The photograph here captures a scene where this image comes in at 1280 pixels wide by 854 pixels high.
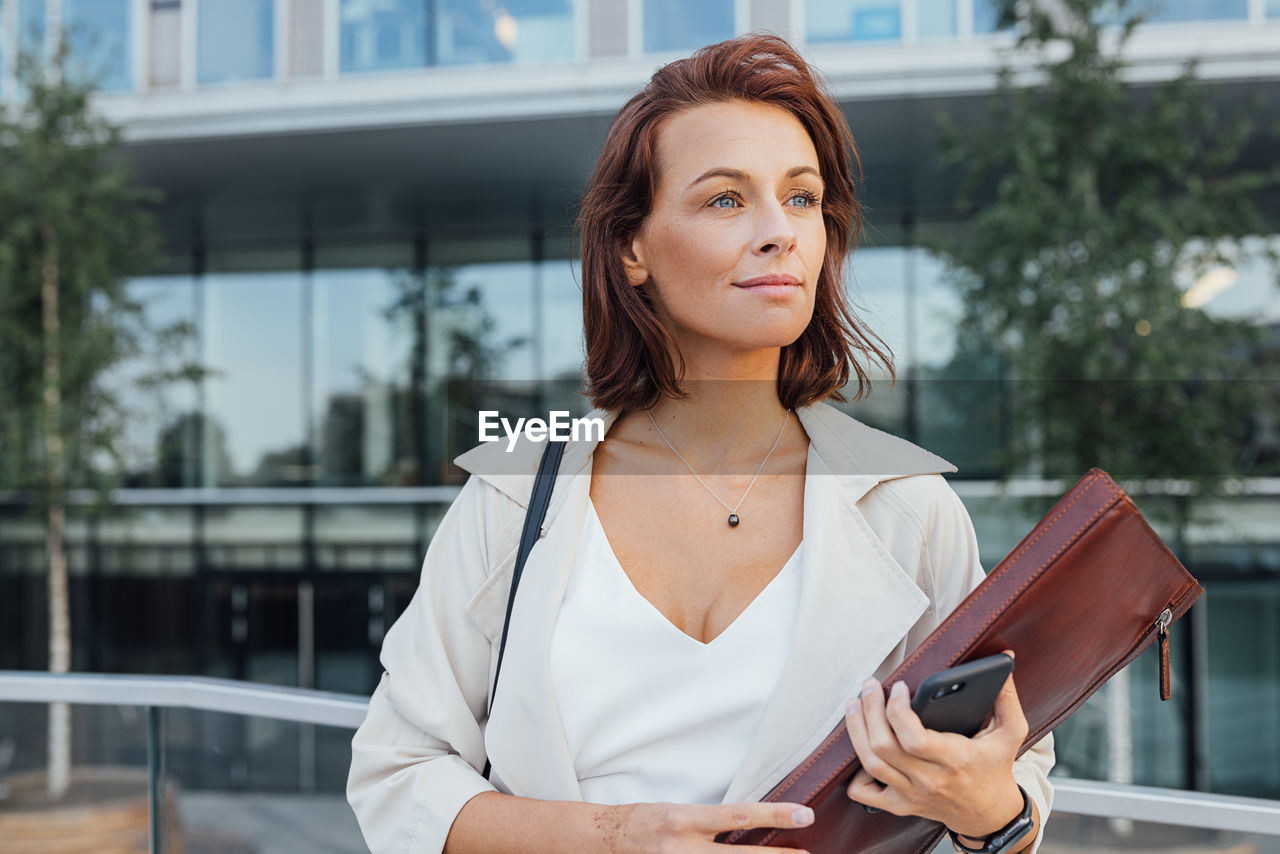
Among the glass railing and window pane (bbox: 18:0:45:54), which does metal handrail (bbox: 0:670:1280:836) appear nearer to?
the glass railing

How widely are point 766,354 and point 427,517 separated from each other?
9.60 m

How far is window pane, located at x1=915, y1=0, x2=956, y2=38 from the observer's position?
8.16m

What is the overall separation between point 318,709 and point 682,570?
5.11ft

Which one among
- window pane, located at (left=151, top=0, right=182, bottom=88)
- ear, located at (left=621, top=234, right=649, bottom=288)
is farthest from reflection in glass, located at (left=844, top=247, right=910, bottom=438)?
ear, located at (left=621, top=234, right=649, bottom=288)

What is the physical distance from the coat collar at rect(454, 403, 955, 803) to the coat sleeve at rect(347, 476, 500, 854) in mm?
45

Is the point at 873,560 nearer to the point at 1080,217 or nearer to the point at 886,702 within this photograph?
the point at 886,702

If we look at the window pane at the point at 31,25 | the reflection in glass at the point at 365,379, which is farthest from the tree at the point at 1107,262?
the window pane at the point at 31,25

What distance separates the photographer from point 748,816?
1.01 m

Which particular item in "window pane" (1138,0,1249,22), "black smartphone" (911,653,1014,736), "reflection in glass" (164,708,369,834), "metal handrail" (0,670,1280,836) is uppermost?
"window pane" (1138,0,1249,22)

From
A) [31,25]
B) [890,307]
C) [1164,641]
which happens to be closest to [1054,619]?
[1164,641]

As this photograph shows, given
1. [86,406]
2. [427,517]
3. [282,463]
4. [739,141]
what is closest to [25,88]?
[86,406]

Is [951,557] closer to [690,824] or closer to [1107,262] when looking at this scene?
[690,824]

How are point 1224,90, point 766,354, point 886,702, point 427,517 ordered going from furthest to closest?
point 427,517
point 1224,90
point 766,354
point 886,702

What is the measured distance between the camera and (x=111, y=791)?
3.86m
